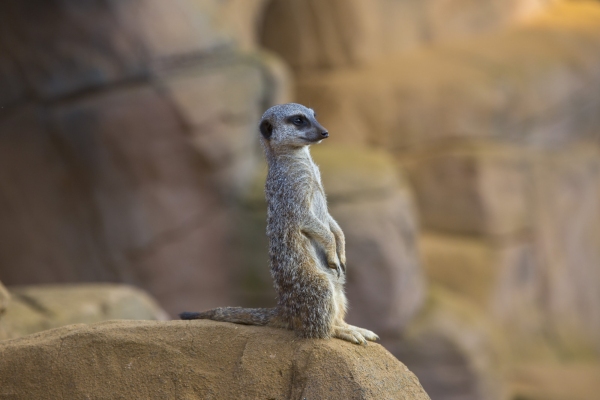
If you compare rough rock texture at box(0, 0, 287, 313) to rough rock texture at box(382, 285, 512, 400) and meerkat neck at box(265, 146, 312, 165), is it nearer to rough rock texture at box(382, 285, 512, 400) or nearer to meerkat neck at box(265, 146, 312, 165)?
rough rock texture at box(382, 285, 512, 400)

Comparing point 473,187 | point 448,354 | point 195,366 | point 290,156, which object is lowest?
point 195,366

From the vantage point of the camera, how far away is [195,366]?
3311 millimetres

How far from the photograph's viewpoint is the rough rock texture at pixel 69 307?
509 cm

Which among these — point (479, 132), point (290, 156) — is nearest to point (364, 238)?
point (479, 132)

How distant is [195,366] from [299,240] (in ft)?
2.42

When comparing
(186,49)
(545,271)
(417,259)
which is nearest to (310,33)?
(186,49)

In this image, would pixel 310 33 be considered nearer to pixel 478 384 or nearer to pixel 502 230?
pixel 502 230

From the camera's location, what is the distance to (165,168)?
749 cm

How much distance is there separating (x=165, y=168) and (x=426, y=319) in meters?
3.33

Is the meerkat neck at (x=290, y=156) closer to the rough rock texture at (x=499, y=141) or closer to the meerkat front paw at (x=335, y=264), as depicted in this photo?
the meerkat front paw at (x=335, y=264)

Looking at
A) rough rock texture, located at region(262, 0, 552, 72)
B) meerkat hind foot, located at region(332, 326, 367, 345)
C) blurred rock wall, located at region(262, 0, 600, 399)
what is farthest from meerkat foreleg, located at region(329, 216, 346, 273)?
rough rock texture, located at region(262, 0, 552, 72)

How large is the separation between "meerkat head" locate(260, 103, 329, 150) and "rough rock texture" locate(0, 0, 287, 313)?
3957 mm

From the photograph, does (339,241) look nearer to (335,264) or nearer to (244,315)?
(335,264)

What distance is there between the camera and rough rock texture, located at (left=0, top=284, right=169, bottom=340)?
509 centimetres
